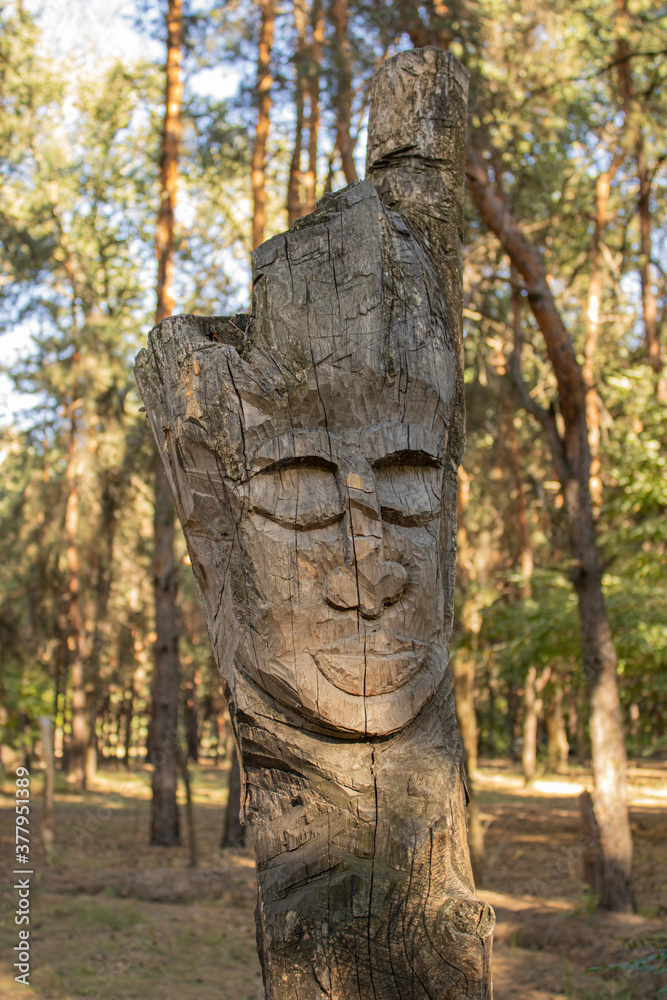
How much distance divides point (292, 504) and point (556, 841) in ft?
42.3

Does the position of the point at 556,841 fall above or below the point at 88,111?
below

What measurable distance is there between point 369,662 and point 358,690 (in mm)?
80

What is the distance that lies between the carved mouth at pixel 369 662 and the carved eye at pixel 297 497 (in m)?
0.34

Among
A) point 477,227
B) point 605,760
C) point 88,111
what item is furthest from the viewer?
point 88,111

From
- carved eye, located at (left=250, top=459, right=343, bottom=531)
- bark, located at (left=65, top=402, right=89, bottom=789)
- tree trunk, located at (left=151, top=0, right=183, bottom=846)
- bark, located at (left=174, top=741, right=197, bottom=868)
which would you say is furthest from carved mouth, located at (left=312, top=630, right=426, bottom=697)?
bark, located at (left=65, top=402, right=89, bottom=789)

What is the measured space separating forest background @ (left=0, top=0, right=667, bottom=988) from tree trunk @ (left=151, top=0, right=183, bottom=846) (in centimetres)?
9

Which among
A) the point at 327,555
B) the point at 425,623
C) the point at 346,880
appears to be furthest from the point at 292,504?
the point at 346,880

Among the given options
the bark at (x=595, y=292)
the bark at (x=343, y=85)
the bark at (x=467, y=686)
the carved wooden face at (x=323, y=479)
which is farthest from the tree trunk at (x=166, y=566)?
the carved wooden face at (x=323, y=479)

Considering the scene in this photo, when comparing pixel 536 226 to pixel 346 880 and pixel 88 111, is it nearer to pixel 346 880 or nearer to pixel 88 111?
pixel 346 880

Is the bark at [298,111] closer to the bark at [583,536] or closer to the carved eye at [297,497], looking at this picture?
the bark at [583,536]

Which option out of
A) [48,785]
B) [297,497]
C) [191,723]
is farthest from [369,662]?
[191,723]

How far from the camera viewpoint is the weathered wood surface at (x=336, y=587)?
79.0 inches

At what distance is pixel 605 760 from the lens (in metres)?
7.41

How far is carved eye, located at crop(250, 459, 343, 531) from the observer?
2201 mm
